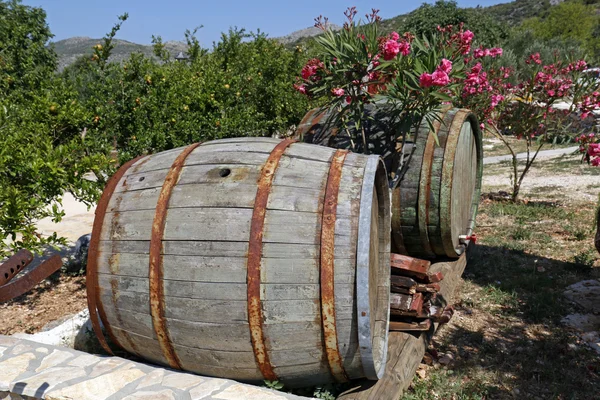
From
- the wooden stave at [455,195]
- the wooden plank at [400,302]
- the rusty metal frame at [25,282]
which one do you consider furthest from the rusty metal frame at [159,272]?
the wooden stave at [455,195]

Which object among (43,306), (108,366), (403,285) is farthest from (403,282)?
(43,306)

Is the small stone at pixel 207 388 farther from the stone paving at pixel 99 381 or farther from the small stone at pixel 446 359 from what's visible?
the small stone at pixel 446 359

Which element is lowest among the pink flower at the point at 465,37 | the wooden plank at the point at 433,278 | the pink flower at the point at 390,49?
the wooden plank at the point at 433,278

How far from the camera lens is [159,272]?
2.54 metres

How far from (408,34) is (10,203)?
147 inches

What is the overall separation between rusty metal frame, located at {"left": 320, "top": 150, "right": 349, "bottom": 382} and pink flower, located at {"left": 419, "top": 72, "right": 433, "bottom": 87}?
1.63m

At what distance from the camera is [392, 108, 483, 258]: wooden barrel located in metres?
4.05

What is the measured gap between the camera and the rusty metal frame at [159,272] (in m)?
2.54

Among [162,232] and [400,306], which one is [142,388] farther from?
[400,306]

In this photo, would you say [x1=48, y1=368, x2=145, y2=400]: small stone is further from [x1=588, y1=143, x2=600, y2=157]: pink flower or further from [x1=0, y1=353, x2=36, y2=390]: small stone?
[x1=588, y1=143, x2=600, y2=157]: pink flower

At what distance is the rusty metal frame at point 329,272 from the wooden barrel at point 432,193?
1.69 metres

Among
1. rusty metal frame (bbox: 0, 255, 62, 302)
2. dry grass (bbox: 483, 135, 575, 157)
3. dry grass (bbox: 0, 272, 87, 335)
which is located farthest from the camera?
dry grass (bbox: 483, 135, 575, 157)

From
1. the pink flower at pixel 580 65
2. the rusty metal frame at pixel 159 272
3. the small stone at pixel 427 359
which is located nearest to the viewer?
the rusty metal frame at pixel 159 272

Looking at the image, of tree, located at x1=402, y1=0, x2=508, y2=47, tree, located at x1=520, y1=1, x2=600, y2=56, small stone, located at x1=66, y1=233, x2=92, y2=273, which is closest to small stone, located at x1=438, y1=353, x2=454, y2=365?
small stone, located at x1=66, y1=233, x2=92, y2=273
